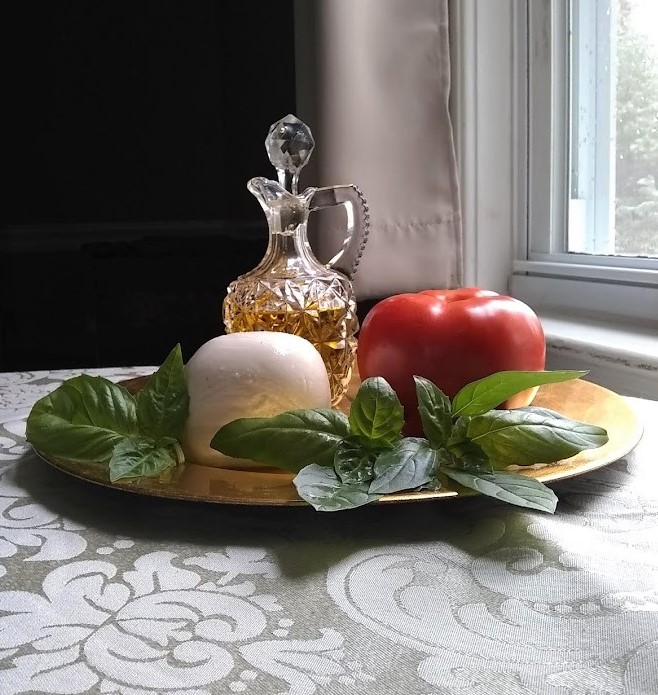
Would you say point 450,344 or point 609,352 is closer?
point 450,344

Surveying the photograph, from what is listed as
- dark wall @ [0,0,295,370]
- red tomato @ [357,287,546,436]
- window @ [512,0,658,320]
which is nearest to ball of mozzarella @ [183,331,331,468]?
red tomato @ [357,287,546,436]

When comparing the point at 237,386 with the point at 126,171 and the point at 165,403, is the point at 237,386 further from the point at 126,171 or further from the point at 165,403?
the point at 126,171

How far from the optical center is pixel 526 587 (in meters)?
0.38

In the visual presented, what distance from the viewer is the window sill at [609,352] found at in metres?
0.95

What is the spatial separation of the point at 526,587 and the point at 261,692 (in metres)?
0.14

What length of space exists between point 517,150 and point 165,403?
91cm

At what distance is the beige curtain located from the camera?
1.12 meters

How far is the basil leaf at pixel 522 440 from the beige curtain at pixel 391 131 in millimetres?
668

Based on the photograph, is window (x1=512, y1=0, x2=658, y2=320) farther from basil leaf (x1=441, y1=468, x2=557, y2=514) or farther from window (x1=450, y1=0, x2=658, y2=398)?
basil leaf (x1=441, y1=468, x2=557, y2=514)

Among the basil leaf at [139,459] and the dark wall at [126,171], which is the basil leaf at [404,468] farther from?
the dark wall at [126,171]

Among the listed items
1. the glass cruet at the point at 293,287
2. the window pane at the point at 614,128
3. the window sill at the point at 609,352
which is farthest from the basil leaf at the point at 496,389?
the window pane at the point at 614,128

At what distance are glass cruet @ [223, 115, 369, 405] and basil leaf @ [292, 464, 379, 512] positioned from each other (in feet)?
0.98

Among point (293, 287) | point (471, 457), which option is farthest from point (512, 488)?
point (293, 287)

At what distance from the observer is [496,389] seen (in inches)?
19.6
